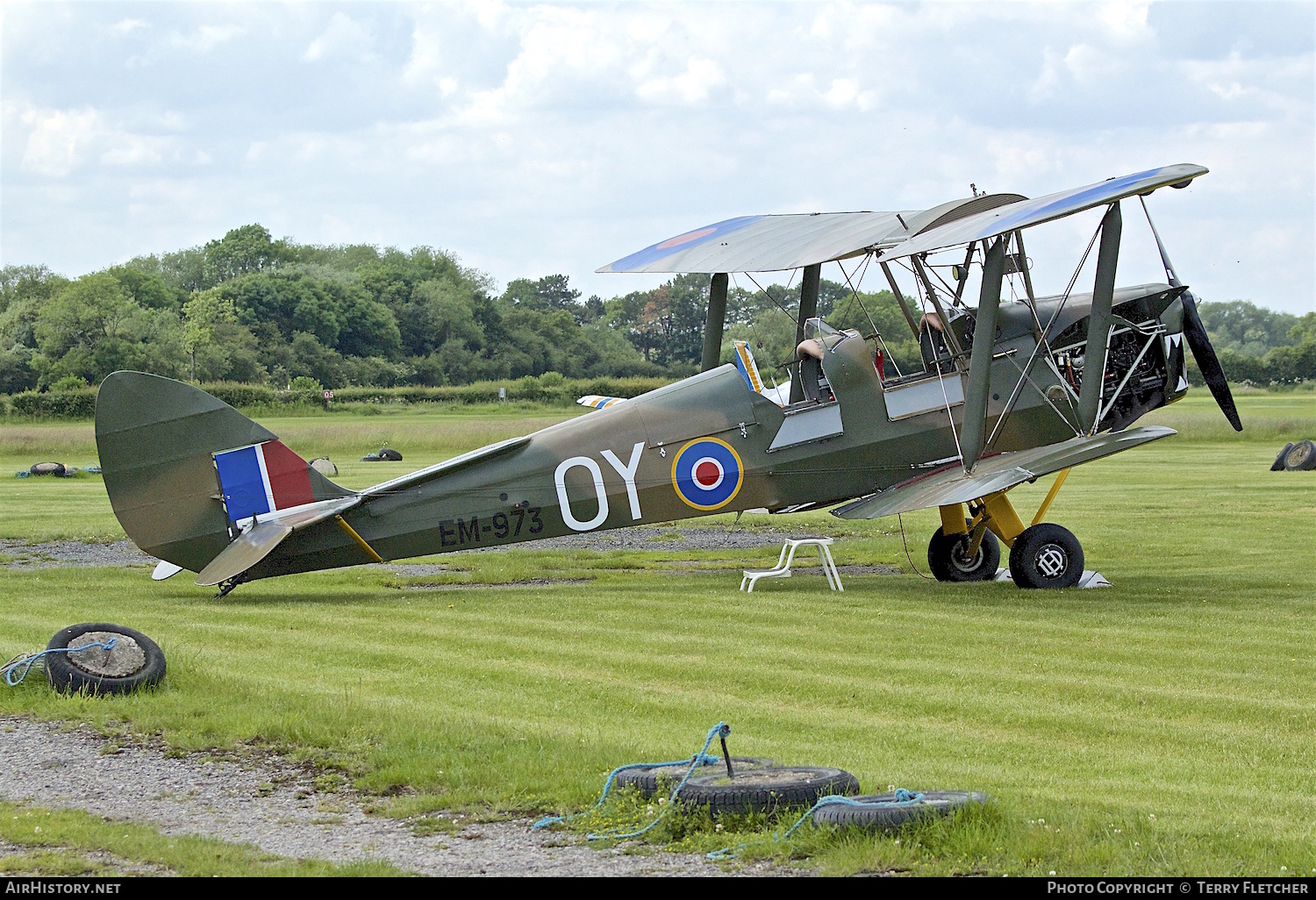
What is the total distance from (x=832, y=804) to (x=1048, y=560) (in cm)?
866

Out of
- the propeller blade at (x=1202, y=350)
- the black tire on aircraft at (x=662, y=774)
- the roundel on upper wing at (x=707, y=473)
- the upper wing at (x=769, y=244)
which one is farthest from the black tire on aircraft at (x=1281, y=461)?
the black tire on aircraft at (x=662, y=774)

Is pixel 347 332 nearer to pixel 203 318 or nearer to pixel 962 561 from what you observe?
pixel 203 318

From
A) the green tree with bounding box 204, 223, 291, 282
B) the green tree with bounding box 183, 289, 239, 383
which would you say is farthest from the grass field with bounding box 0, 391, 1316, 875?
the green tree with bounding box 204, 223, 291, 282

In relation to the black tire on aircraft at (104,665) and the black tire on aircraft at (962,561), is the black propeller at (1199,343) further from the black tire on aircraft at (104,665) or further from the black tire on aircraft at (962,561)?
the black tire on aircraft at (104,665)

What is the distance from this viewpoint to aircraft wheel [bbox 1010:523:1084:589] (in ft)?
44.4

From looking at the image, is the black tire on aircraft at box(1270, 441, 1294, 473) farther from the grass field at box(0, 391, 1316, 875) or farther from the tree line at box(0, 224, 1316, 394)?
the tree line at box(0, 224, 1316, 394)

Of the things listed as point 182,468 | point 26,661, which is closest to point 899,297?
point 182,468

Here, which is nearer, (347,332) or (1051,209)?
(1051,209)

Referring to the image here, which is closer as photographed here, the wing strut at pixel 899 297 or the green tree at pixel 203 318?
the wing strut at pixel 899 297

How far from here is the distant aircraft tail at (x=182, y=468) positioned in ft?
41.5

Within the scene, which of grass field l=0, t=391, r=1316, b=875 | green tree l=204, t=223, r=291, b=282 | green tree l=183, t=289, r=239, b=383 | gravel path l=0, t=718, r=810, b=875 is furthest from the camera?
green tree l=204, t=223, r=291, b=282

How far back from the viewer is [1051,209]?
12492mm

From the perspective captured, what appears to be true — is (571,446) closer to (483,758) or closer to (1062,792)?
(483,758)

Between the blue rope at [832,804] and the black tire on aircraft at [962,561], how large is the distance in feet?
31.0
